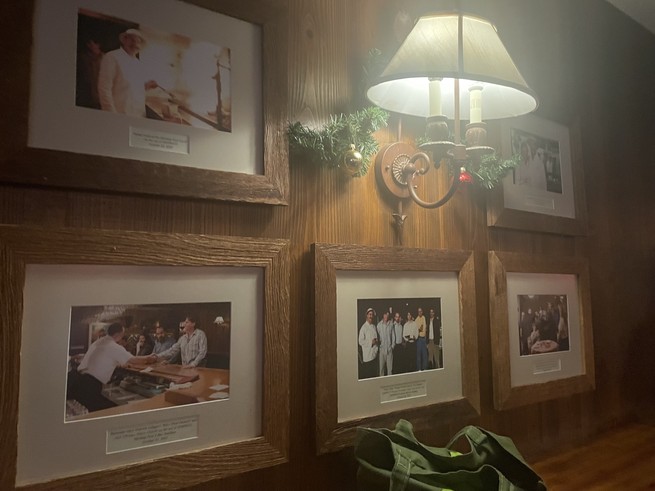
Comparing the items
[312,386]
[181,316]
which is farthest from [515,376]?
[181,316]

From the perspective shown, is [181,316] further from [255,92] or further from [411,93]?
[411,93]

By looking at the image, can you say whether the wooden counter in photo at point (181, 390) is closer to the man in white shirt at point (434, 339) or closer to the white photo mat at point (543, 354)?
the man in white shirt at point (434, 339)

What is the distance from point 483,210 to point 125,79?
0.78m

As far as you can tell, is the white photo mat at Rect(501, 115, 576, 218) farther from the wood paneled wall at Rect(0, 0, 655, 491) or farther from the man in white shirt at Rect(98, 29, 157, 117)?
the man in white shirt at Rect(98, 29, 157, 117)

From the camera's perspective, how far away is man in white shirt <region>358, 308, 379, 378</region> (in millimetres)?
864

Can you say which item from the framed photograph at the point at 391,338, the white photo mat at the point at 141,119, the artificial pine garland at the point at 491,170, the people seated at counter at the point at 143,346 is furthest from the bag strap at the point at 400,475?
the artificial pine garland at the point at 491,170

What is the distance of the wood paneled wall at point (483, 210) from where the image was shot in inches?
29.4

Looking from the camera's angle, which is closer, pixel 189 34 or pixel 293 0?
pixel 189 34

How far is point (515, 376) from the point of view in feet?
3.63

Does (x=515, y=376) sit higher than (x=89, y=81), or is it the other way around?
(x=89, y=81)

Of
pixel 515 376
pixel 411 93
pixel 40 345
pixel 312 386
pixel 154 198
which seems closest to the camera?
pixel 40 345

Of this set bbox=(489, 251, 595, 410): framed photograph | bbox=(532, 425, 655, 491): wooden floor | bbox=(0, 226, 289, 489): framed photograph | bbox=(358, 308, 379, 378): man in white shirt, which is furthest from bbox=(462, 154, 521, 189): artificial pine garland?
bbox=(532, 425, 655, 491): wooden floor

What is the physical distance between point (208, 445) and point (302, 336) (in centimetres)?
22

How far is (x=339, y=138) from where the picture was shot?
827 mm
